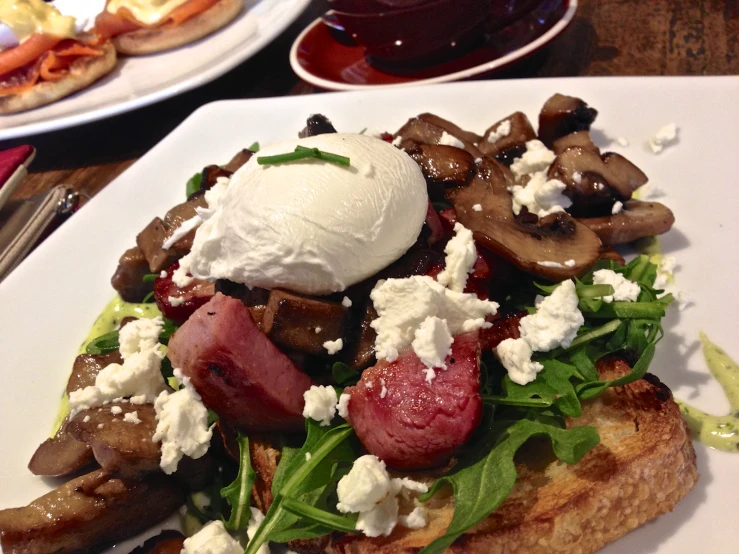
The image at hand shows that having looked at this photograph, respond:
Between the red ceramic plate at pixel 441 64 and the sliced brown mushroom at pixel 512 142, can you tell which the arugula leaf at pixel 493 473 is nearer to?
the sliced brown mushroom at pixel 512 142

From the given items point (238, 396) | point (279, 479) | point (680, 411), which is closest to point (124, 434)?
point (238, 396)

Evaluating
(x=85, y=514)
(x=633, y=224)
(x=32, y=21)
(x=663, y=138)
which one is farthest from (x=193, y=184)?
(x=32, y=21)

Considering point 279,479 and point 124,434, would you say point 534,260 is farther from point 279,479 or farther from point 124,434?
point 124,434

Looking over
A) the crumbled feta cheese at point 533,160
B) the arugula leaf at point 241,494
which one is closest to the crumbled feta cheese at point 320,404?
the arugula leaf at point 241,494

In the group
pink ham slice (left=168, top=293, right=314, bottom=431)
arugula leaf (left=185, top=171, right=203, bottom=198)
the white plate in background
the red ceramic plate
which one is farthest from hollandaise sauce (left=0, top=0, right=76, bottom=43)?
pink ham slice (left=168, top=293, right=314, bottom=431)

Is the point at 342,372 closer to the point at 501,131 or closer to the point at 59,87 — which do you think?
the point at 501,131
